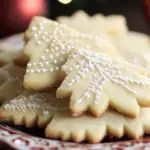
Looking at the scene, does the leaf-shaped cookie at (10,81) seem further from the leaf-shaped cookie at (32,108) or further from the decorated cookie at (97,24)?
the decorated cookie at (97,24)

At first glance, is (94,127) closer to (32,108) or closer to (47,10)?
(32,108)

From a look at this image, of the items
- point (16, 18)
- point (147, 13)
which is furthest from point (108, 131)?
point (16, 18)

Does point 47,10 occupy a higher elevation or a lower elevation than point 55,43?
lower

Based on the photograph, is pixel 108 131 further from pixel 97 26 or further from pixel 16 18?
pixel 16 18

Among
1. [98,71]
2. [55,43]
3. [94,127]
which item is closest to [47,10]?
[55,43]

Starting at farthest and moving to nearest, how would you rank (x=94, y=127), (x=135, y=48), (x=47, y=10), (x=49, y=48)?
(x=47, y=10) < (x=135, y=48) < (x=49, y=48) < (x=94, y=127)

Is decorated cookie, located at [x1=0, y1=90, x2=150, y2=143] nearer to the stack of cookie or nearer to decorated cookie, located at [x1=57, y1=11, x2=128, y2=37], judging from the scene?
the stack of cookie

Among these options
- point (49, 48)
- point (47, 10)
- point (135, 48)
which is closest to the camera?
point (49, 48)
